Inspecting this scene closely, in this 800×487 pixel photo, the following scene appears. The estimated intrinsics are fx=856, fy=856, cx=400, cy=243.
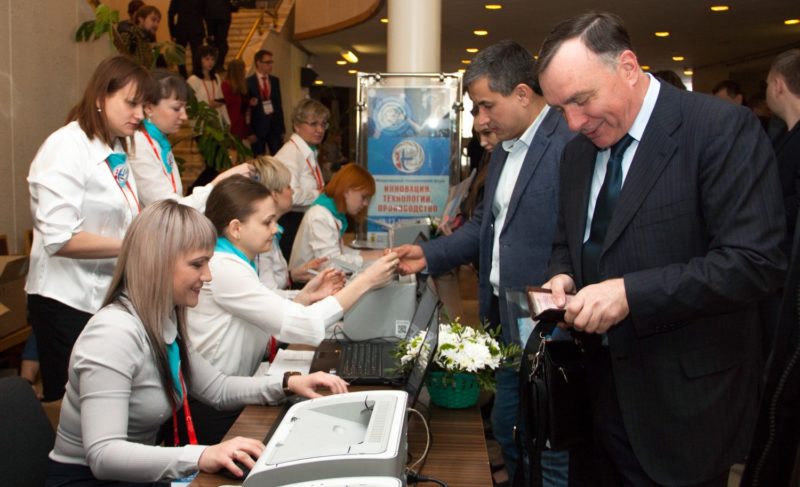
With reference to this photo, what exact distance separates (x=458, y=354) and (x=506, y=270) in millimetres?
613

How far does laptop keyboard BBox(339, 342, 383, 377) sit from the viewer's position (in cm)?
250

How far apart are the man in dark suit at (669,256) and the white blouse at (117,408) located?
992 mm

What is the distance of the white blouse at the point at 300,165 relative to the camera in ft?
20.4

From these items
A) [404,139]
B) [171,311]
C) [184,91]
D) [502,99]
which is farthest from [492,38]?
[171,311]

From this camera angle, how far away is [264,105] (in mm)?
9453

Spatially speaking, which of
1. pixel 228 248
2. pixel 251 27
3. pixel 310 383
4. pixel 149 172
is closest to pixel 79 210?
pixel 228 248

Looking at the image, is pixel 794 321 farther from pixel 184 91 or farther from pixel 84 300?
pixel 184 91

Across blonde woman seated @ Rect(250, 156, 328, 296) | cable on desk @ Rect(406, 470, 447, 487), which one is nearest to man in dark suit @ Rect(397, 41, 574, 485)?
cable on desk @ Rect(406, 470, 447, 487)

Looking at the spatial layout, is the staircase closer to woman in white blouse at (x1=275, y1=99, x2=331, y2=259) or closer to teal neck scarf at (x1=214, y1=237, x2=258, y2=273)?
woman in white blouse at (x1=275, y1=99, x2=331, y2=259)

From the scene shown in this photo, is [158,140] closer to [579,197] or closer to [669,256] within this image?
[579,197]

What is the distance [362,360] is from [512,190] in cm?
75

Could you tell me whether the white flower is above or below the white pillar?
below

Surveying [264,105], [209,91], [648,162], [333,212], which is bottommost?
[333,212]

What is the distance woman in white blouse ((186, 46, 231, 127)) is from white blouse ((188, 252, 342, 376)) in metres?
5.60
